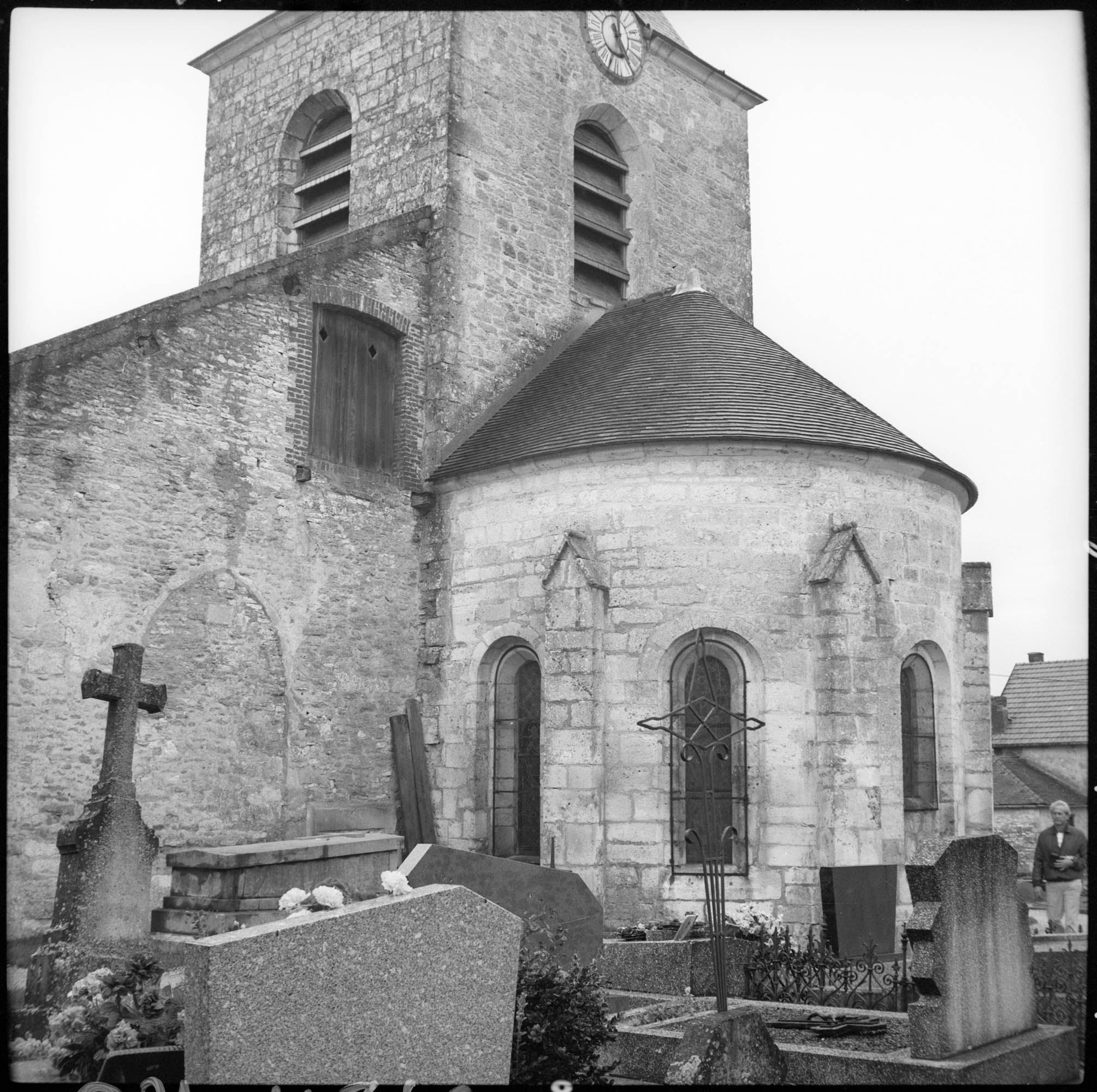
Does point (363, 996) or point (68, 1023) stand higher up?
point (363, 996)

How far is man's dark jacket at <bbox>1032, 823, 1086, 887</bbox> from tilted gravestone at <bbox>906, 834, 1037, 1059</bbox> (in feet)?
12.0

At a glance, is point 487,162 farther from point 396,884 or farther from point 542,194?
point 396,884

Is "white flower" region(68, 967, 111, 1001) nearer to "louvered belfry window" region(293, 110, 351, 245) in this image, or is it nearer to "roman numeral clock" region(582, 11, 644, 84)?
→ "louvered belfry window" region(293, 110, 351, 245)

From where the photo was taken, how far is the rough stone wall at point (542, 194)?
15242 mm

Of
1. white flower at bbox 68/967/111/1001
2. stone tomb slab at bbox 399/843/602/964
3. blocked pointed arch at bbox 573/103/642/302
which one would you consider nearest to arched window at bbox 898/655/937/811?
stone tomb slab at bbox 399/843/602/964

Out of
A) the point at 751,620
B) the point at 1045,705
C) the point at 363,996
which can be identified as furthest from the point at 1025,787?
the point at 363,996

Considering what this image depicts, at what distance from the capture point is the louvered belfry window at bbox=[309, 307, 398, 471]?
13805 millimetres

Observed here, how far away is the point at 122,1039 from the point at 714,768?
7.28 meters

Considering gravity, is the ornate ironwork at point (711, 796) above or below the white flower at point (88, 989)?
above

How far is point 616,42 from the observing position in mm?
17969

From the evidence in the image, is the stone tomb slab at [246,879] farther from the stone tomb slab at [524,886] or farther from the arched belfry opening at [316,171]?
the arched belfry opening at [316,171]

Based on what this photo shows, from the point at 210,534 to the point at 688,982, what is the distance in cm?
617

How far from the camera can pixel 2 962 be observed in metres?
7.26

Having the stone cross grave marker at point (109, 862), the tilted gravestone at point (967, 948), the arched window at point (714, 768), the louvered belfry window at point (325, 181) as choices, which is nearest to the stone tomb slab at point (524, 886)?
the stone cross grave marker at point (109, 862)
